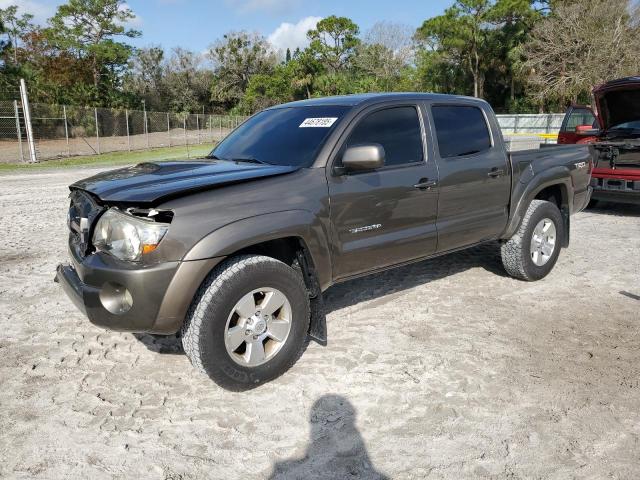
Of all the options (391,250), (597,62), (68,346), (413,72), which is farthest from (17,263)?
(413,72)

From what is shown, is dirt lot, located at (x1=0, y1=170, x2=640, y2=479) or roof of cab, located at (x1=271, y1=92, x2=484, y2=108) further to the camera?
roof of cab, located at (x1=271, y1=92, x2=484, y2=108)

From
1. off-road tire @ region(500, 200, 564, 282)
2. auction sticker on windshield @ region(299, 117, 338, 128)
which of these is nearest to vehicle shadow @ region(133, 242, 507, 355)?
off-road tire @ region(500, 200, 564, 282)

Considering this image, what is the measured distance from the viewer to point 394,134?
165 inches

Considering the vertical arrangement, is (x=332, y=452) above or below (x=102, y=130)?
below

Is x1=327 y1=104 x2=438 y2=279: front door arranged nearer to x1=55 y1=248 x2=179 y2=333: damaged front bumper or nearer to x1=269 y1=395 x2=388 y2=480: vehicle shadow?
x1=269 y1=395 x2=388 y2=480: vehicle shadow

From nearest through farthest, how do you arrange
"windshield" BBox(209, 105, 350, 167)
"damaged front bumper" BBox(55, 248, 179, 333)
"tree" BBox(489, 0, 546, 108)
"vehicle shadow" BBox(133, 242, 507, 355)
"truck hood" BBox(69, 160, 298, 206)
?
1. "damaged front bumper" BBox(55, 248, 179, 333)
2. "truck hood" BBox(69, 160, 298, 206)
3. "windshield" BBox(209, 105, 350, 167)
4. "vehicle shadow" BBox(133, 242, 507, 355)
5. "tree" BBox(489, 0, 546, 108)

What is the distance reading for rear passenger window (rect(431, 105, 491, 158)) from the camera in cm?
451

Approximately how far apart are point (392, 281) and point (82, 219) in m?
3.12

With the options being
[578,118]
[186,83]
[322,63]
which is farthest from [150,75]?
[578,118]

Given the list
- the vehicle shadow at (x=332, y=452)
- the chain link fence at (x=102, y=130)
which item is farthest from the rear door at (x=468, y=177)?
the chain link fence at (x=102, y=130)

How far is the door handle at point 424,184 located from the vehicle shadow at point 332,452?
180 centimetres

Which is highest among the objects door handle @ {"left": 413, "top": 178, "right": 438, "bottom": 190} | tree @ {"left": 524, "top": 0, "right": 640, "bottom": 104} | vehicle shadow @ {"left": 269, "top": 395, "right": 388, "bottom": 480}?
tree @ {"left": 524, "top": 0, "right": 640, "bottom": 104}

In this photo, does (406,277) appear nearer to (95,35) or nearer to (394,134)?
(394,134)

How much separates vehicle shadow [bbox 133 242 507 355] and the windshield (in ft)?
4.94
